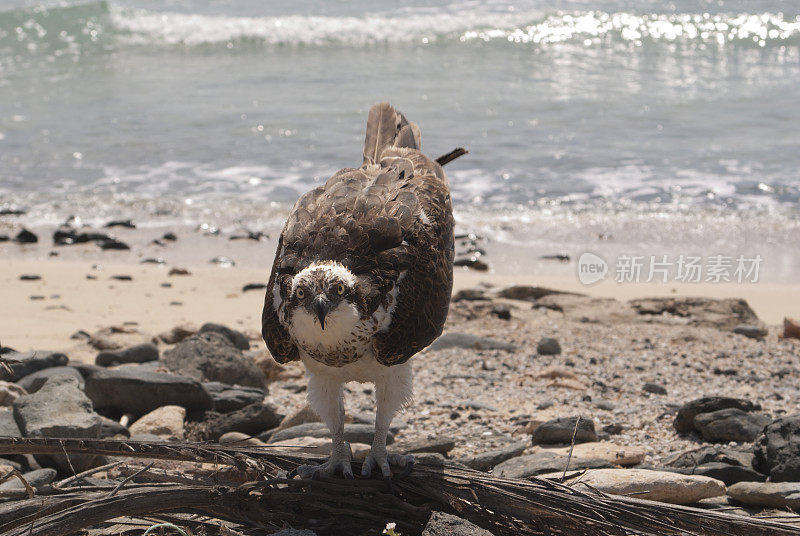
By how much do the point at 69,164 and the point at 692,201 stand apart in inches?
377

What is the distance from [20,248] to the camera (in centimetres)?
1088

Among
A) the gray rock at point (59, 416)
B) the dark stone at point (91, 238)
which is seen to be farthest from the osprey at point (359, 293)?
the dark stone at point (91, 238)

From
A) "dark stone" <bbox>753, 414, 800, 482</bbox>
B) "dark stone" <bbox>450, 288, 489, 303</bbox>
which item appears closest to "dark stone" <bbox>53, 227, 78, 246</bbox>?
"dark stone" <bbox>450, 288, 489, 303</bbox>

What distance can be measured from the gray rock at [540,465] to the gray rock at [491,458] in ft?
0.17

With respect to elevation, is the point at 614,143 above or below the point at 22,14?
below

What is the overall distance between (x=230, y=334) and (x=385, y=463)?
327 centimetres

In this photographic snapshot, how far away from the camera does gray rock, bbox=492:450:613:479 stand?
455 centimetres

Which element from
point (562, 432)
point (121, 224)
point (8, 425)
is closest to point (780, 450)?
point (562, 432)

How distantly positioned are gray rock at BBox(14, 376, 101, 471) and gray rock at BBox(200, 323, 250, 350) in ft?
5.75

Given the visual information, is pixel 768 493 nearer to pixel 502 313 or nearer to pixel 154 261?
pixel 502 313

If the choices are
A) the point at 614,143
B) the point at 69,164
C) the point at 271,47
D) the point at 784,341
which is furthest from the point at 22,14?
the point at 784,341

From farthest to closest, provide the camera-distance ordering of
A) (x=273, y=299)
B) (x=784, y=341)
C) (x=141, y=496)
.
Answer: (x=784, y=341)
(x=273, y=299)
(x=141, y=496)

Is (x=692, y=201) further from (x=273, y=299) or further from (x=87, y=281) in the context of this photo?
(x=273, y=299)

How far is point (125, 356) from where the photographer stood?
673cm
